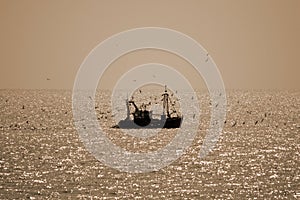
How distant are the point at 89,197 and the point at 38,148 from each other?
7988cm

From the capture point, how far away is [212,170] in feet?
476

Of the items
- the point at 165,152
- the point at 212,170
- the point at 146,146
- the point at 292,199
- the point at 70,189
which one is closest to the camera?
the point at 292,199

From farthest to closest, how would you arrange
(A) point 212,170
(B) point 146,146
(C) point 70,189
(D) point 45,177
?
(B) point 146,146 < (A) point 212,170 < (D) point 45,177 < (C) point 70,189

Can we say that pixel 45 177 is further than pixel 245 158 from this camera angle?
No

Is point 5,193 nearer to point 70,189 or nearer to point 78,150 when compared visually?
point 70,189

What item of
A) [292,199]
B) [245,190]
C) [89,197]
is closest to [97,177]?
[89,197]

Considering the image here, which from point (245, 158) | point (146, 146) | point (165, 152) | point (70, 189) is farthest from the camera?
point (146, 146)

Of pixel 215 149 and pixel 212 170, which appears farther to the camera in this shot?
pixel 215 149

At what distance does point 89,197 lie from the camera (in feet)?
366

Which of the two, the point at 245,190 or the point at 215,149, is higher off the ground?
the point at 215,149

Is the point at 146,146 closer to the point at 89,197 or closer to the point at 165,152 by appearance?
the point at 165,152

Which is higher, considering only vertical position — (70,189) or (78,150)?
(78,150)

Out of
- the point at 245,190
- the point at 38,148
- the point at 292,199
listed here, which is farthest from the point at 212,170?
the point at 38,148

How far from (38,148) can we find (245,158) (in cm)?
6032
